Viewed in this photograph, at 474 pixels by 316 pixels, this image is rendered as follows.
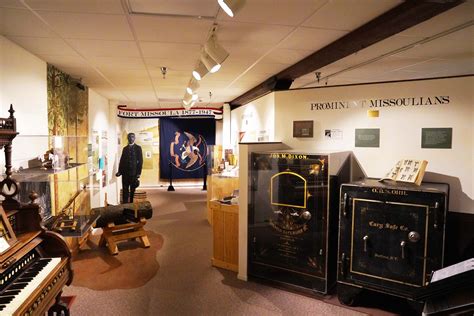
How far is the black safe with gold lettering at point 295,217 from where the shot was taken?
331 cm

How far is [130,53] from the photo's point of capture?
3572mm

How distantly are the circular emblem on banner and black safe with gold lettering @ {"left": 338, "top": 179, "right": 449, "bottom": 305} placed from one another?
744 cm

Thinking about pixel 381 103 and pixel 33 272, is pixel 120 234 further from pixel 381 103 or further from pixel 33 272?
pixel 381 103

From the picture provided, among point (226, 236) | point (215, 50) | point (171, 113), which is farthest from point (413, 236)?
point (171, 113)

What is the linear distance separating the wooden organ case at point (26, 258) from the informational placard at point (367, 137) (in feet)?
10.0

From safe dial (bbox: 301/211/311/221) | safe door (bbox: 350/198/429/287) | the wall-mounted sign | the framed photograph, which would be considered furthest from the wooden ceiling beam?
safe dial (bbox: 301/211/311/221)

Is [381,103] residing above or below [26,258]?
above

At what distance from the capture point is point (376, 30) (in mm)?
2637

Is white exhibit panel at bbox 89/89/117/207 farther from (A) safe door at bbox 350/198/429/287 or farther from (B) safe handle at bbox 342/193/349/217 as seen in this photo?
(A) safe door at bbox 350/198/429/287

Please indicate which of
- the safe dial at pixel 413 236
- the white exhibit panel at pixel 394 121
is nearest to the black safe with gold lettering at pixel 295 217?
the white exhibit panel at pixel 394 121

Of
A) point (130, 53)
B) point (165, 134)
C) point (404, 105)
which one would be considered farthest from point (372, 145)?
point (165, 134)

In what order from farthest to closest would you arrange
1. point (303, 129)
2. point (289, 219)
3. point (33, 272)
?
point (303, 129) < point (289, 219) < point (33, 272)

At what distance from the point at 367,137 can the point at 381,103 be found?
1.28 ft

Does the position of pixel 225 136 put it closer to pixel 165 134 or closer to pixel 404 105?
pixel 165 134
